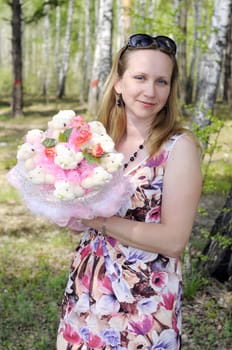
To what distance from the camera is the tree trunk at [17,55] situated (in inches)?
613

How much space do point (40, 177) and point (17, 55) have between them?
49.6ft

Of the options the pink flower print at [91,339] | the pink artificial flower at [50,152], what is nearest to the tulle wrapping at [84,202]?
the pink artificial flower at [50,152]

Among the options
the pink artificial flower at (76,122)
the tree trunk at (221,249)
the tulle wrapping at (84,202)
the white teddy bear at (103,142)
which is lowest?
the tree trunk at (221,249)

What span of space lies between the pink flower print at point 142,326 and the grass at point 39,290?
6.88 feet

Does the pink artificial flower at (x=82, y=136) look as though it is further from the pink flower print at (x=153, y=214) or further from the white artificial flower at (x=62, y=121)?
the pink flower print at (x=153, y=214)

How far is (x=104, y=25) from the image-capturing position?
1326 cm

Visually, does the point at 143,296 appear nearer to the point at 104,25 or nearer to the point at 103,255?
the point at 103,255

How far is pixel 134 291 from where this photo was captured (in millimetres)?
1902

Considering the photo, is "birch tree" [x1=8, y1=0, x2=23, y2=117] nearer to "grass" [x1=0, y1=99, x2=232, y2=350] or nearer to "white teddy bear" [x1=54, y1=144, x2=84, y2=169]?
"grass" [x1=0, y1=99, x2=232, y2=350]

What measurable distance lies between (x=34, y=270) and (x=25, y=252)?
1.44ft

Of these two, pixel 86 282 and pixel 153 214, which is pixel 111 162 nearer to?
pixel 153 214

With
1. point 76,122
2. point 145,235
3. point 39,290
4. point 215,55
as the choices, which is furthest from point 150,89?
point 215,55

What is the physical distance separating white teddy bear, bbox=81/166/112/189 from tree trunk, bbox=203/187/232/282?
2.49 metres

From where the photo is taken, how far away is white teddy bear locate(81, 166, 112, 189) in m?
1.72
